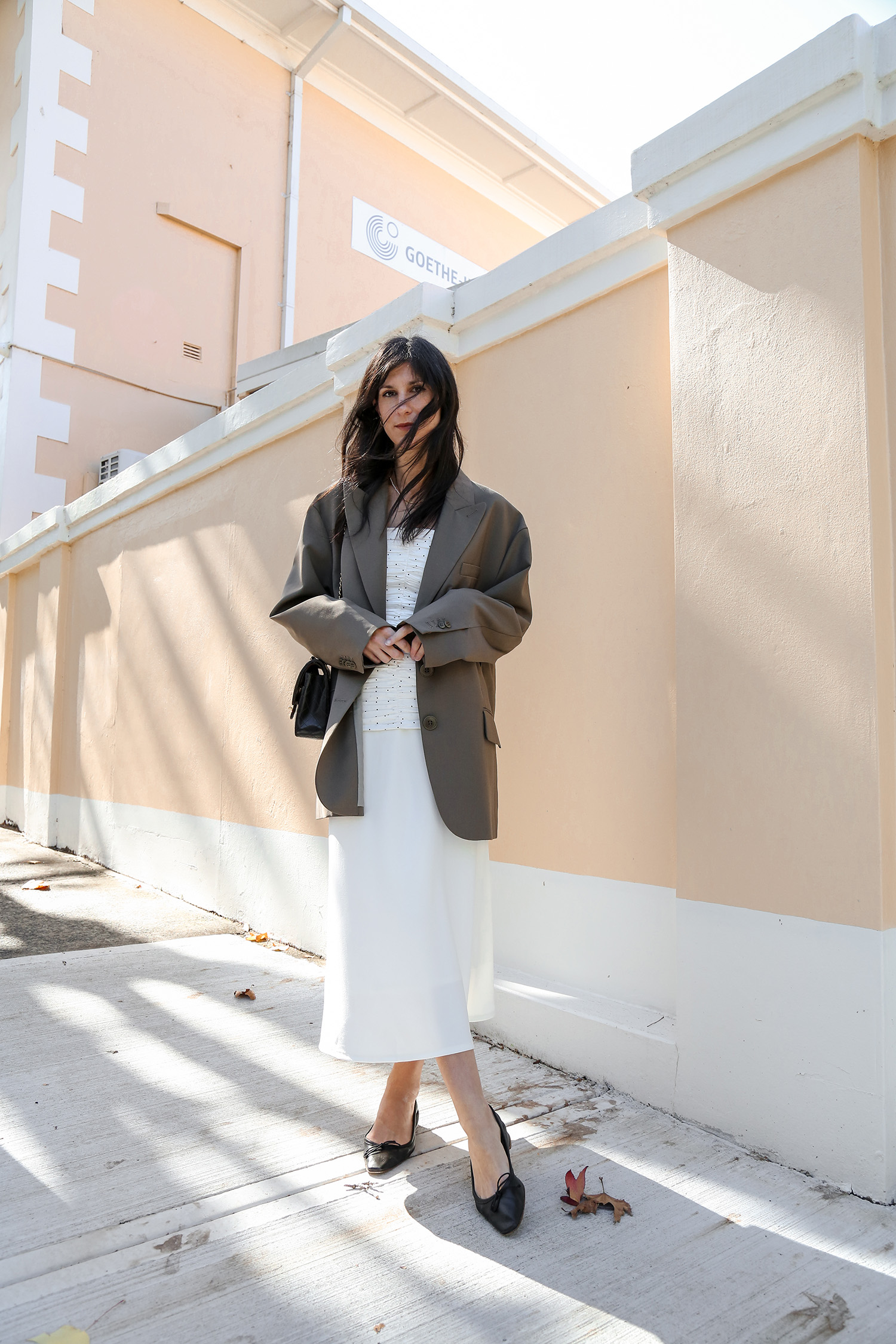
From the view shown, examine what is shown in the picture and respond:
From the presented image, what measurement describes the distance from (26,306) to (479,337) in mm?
7687

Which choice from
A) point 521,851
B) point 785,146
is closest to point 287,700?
point 521,851

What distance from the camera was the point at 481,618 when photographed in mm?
2066

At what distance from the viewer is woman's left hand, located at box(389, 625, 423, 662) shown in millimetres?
2000

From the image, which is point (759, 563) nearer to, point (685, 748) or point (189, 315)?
point (685, 748)

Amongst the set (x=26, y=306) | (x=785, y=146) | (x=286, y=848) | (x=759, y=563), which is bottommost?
(x=286, y=848)

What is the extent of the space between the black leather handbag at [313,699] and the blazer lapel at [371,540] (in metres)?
0.20

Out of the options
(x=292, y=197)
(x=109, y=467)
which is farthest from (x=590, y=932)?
(x=292, y=197)

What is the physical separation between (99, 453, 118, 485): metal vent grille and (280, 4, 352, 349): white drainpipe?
2.97m

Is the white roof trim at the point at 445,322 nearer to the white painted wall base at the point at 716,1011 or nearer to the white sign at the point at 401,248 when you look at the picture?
the white painted wall base at the point at 716,1011

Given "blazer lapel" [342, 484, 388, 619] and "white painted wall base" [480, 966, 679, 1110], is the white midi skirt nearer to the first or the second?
"blazer lapel" [342, 484, 388, 619]

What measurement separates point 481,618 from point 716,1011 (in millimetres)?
1185

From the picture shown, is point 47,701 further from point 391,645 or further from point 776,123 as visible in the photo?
point 776,123

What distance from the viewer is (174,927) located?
4.71 meters

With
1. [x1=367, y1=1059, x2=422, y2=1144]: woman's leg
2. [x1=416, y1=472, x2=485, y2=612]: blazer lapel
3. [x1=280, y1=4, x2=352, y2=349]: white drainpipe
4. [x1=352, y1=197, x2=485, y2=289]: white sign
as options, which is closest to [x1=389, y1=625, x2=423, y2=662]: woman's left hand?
[x1=416, y1=472, x2=485, y2=612]: blazer lapel
